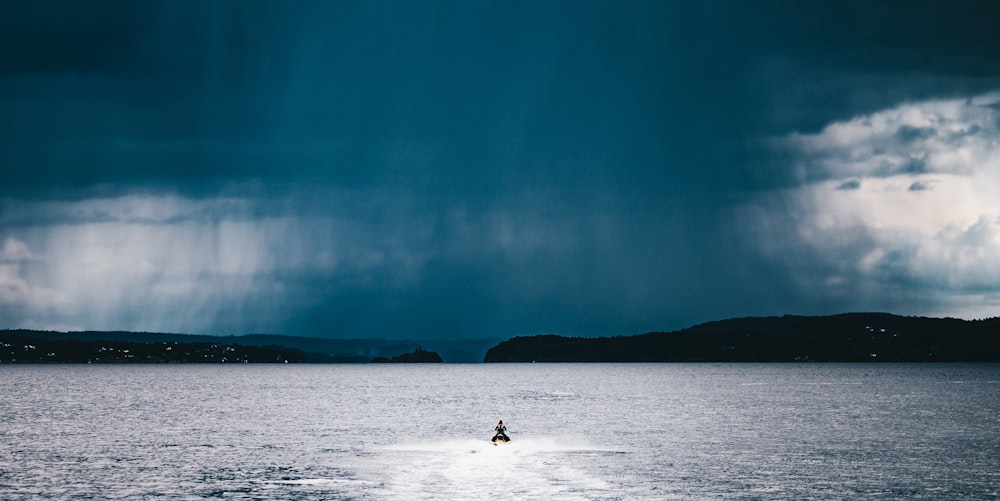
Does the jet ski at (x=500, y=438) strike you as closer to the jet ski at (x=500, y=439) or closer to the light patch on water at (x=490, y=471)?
the jet ski at (x=500, y=439)

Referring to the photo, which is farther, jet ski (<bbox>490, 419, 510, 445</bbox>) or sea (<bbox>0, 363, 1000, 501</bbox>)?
jet ski (<bbox>490, 419, 510, 445</bbox>)

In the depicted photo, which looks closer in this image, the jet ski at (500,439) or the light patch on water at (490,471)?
the light patch on water at (490,471)

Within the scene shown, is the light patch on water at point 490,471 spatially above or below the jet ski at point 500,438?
below

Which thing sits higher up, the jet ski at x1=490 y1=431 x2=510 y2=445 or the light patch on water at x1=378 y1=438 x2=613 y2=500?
the jet ski at x1=490 y1=431 x2=510 y2=445

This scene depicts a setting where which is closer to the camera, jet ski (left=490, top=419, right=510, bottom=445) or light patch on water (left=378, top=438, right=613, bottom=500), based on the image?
light patch on water (left=378, top=438, right=613, bottom=500)

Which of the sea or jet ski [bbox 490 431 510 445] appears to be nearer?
the sea

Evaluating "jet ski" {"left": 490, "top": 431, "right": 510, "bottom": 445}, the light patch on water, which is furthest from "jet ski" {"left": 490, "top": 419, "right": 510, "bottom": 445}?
the light patch on water

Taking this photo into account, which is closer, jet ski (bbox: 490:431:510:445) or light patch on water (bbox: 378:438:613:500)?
light patch on water (bbox: 378:438:613:500)

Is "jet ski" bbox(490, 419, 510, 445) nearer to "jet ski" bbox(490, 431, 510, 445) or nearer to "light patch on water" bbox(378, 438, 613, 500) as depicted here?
"jet ski" bbox(490, 431, 510, 445)

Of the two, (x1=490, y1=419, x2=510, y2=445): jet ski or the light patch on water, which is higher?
(x1=490, y1=419, x2=510, y2=445): jet ski

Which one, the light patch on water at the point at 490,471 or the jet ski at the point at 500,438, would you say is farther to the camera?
the jet ski at the point at 500,438

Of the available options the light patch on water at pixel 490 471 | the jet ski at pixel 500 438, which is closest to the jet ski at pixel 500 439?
the jet ski at pixel 500 438

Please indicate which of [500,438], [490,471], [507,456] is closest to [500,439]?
[500,438]

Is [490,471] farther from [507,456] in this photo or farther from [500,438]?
[500,438]
